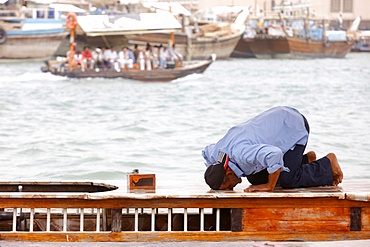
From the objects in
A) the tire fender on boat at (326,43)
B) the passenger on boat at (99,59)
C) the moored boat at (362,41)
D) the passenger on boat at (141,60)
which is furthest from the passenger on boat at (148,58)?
the moored boat at (362,41)

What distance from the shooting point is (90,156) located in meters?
13.4

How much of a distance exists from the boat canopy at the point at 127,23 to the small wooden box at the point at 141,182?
25.9m

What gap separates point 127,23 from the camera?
34.2m

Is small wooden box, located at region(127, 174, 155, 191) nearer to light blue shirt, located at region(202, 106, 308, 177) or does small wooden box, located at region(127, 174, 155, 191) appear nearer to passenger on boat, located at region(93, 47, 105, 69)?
light blue shirt, located at region(202, 106, 308, 177)

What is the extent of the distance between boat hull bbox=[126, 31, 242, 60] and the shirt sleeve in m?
37.3

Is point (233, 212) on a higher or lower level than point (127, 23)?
higher

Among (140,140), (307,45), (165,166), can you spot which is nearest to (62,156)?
(165,166)

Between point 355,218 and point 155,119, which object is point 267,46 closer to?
point 155,119

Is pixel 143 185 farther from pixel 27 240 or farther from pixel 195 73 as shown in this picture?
pixel 195 73

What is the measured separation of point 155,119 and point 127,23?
47.4 ft

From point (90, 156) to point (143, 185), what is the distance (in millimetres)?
8956

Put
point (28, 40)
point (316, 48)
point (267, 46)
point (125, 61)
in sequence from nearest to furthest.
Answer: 1. point (125, 61)
2. point (28, 40)
3. point (316, 48)
4. point (267, 46)

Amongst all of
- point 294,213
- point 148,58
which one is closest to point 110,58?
point 148,58

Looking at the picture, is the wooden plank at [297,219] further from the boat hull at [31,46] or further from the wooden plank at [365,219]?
the boat hull at [31,46]
